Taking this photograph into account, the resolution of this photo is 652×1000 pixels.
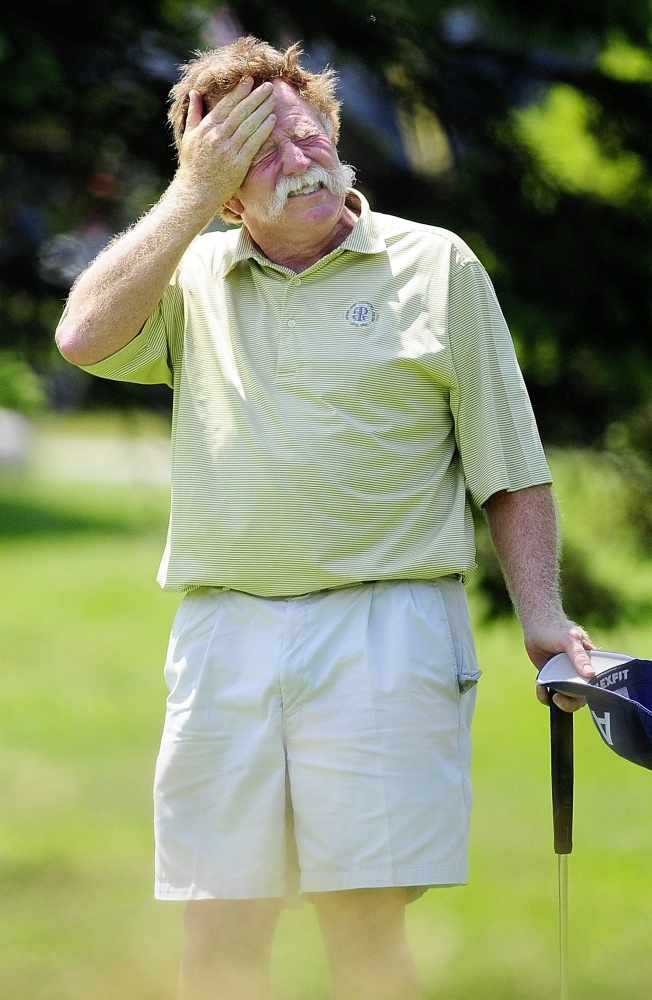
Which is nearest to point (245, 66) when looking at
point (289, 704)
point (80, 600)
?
point (289, 704)

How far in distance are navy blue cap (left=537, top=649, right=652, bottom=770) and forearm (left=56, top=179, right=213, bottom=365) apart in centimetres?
95

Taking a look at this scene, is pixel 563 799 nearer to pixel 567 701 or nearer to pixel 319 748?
pixel 567 701

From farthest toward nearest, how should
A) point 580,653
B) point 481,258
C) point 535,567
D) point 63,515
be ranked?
point 63,515
point 481,258
point 535,567
point 580,653

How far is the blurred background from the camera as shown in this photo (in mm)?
3533

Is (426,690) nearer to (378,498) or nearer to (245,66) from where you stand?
(378,498)

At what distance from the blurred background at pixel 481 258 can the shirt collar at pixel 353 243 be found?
1098mm

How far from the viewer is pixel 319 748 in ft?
7.60

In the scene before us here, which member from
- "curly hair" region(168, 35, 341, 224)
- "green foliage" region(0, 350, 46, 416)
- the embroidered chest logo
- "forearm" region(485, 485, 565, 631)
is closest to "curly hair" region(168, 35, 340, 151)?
A: "curly hair" region(168, 35, 341, 224)

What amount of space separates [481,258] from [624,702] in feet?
6.49

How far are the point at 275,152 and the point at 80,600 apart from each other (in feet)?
26.1

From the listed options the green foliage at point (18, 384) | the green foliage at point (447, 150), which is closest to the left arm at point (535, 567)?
the green foliage at point (447, 150)

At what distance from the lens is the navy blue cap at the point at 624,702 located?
2.13 metres

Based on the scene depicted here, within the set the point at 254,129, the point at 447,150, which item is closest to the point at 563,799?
the point at 254,129

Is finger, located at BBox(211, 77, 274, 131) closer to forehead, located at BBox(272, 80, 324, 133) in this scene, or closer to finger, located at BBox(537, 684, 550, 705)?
forehead, located at BBox(272, 80, 324, 133)
